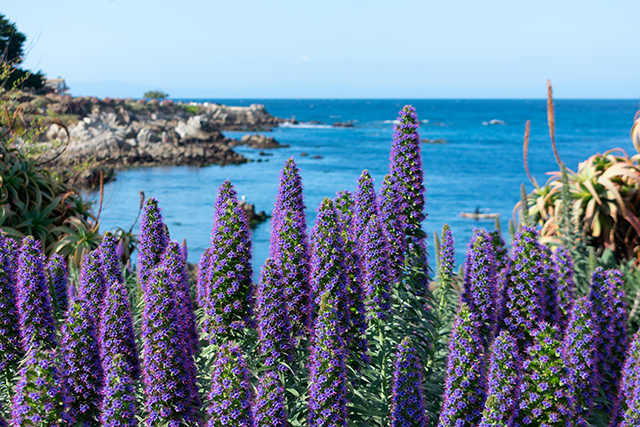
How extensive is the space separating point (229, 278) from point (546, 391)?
2.01m

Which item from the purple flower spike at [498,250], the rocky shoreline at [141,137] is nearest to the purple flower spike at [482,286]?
the purple flower spike at [498,250]

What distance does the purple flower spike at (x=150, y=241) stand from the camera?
390cm

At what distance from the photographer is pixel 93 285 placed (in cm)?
343

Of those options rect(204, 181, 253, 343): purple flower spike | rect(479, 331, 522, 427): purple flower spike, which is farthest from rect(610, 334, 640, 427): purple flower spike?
rect(204, 181, 253, 343): purple flower spike

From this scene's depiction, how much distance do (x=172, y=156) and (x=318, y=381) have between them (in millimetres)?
76296

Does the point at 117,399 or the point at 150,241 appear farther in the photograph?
the point at 150,241

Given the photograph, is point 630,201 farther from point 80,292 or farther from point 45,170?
point 45,170

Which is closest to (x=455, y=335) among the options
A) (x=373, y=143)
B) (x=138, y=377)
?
(x=138, y=377)

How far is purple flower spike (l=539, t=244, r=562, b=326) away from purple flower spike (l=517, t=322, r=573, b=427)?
0.69 m

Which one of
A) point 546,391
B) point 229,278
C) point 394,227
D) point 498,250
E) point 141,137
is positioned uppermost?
point 141,137

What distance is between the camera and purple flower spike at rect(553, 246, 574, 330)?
11.5 feet

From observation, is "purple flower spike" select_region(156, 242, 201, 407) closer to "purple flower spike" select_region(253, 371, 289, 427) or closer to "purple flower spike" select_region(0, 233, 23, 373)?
"purple flower spike" select_region(253, 371, 289, 427)

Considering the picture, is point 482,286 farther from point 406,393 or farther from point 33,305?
point 33,305

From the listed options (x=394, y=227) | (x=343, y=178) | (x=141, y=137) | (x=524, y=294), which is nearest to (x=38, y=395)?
(x=394, y=227)
